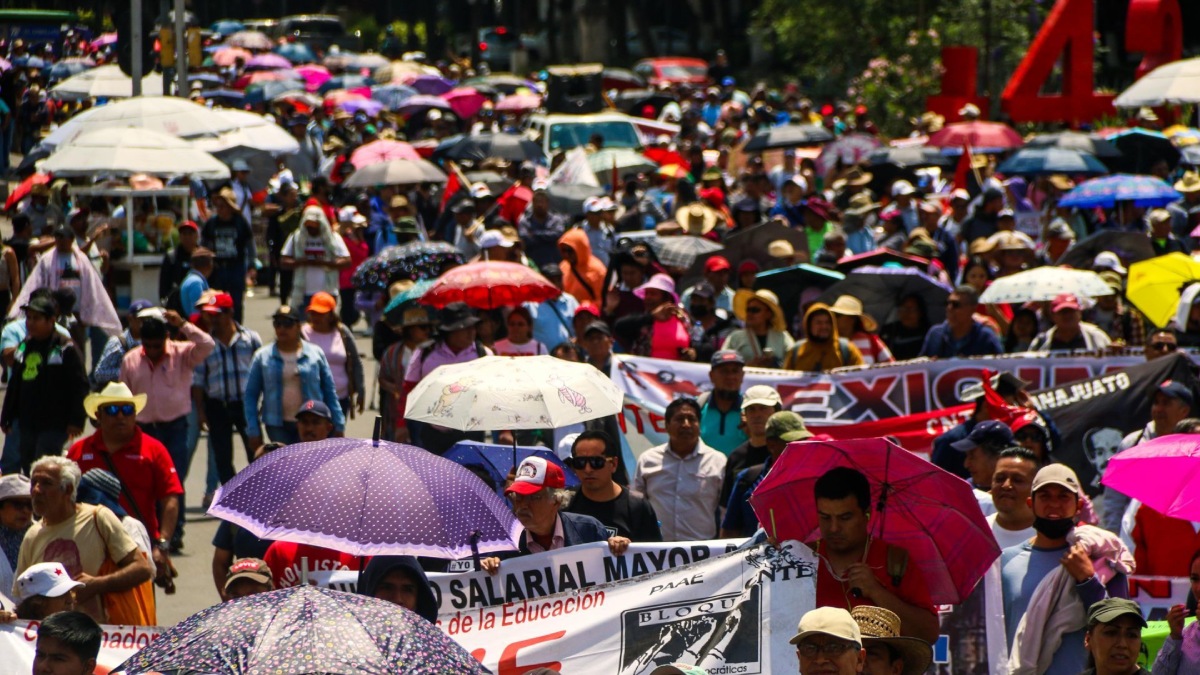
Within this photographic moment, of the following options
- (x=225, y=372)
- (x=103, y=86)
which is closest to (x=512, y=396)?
(x=225, y=372)

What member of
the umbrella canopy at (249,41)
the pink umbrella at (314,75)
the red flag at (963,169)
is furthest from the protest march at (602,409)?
the umbrella canopy at (249,41)

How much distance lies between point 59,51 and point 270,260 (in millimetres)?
15496

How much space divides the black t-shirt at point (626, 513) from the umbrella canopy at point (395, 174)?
48.1 ft

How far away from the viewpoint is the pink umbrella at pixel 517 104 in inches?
1609

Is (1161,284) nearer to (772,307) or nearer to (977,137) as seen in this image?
(772,307)

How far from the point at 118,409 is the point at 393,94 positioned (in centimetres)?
3341

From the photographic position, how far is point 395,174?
2308 centimetres

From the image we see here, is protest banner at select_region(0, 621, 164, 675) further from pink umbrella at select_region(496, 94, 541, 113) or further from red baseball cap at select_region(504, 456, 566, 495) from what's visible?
pink umbrella at select_region(496, 94, 541, 113)

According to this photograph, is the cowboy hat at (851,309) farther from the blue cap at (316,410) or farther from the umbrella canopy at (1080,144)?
the umbrella canopy at (1080,144)

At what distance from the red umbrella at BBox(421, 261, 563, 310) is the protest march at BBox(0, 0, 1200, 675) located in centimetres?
3

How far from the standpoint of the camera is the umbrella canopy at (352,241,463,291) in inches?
587

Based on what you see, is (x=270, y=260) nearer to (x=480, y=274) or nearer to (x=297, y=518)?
(x=480, y=274)

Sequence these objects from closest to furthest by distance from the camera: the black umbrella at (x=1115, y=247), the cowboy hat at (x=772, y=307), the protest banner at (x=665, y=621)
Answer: the protest banner at (x=665, y=621), the cowboy hat at (x=772, y=307), the black umbrella at (x=1115, y=247)

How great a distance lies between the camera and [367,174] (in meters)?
23.2
